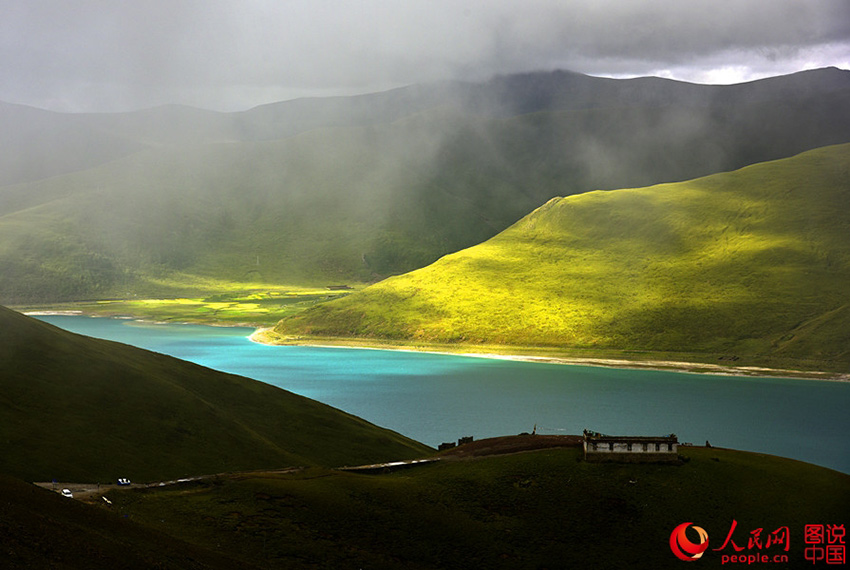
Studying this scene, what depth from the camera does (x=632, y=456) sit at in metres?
41.5

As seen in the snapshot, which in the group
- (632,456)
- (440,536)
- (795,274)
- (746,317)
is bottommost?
(440,536)

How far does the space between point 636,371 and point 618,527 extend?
115 m

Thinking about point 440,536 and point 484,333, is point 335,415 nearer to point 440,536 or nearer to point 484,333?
point 440,536

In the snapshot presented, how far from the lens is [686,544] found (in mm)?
35156

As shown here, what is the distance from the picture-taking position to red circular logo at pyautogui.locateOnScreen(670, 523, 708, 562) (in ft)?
113

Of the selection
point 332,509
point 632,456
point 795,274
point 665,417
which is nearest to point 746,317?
point 795,274

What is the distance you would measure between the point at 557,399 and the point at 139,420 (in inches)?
2810

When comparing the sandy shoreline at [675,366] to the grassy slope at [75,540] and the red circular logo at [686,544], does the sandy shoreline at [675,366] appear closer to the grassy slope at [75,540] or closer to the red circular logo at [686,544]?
the red circular logo at [686,544]

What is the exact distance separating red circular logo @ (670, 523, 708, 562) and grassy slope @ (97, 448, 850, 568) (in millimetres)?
360

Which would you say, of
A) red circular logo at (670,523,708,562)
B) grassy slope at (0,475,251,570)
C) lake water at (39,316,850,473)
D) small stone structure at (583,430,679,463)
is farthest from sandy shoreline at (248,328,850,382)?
grassy slope at (0,475,251,570)

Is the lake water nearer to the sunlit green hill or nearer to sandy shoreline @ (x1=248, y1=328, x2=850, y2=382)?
sandy shoreline @ (x1=248, y1=328, x2=850, y2=382)

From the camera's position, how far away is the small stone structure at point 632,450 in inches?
1630

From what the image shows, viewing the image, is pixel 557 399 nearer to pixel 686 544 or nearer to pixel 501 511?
pixel 501 511

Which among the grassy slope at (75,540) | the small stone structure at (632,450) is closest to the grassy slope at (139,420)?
the grassy slope at (75,540)
